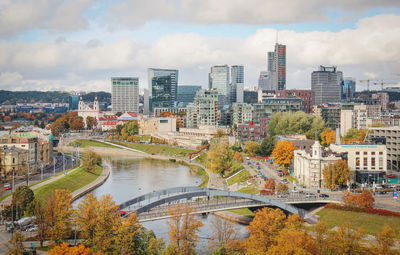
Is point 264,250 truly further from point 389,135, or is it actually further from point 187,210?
point 389,135

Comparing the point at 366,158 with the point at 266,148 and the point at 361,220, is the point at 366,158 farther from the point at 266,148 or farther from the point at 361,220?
the point at 266,148

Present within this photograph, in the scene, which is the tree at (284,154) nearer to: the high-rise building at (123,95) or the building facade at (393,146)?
the building facade at (393,146)

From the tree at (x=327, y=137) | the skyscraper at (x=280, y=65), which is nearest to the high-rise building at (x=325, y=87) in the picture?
the skyscraper at (x=280, y=65)

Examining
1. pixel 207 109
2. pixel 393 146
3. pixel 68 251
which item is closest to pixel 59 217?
pixel 68 251

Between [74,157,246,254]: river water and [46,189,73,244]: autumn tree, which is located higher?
[46,189,73,244]: autumn tree

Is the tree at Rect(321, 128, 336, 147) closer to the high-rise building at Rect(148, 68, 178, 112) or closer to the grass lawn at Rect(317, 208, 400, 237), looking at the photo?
the grass lawn at Rect(317, 208, 400, 237)

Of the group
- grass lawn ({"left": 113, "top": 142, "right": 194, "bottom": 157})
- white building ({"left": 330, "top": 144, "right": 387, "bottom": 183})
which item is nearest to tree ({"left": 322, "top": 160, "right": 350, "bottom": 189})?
white building ({"left": 330, "top": 144, "right": 387, "bottom": 183})
